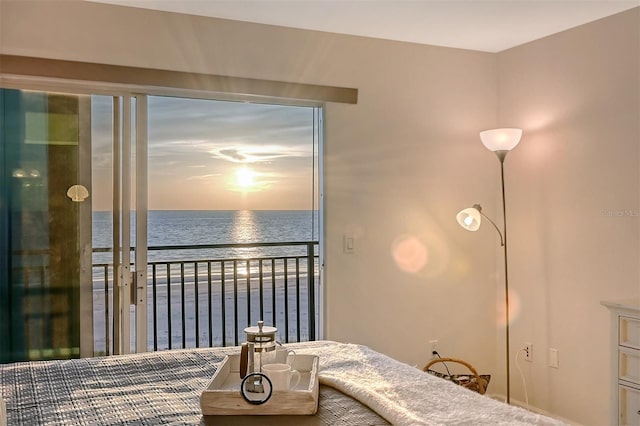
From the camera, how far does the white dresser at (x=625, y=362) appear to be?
2.67 metres

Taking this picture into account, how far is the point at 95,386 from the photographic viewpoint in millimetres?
1974

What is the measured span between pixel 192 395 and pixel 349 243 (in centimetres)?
199

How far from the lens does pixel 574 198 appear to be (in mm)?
3615

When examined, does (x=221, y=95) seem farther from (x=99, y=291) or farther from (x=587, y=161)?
(x=587, y=161)

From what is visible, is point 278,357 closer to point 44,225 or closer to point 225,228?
point 44,225

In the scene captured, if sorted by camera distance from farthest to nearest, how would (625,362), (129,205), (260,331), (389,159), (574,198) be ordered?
(389,159)
(574,198)
(129,205)
(625,362)
(260,331)

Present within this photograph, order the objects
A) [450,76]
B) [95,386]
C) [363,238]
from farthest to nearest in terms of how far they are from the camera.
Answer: [450,76]
[363,238]
[95,386]

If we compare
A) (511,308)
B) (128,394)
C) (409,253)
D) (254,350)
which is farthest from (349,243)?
(128,394)

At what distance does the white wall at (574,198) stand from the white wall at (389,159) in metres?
0.25

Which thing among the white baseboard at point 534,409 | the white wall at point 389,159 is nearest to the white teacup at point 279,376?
the white wall at point 389,159

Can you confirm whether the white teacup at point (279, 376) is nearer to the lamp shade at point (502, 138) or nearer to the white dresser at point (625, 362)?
the white dresser at point (625, 362)

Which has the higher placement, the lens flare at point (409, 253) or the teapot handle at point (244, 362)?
the lens flare at point (409, 253)

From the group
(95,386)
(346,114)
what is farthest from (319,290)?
(95,386)

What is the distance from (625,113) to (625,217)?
550 millimetres
